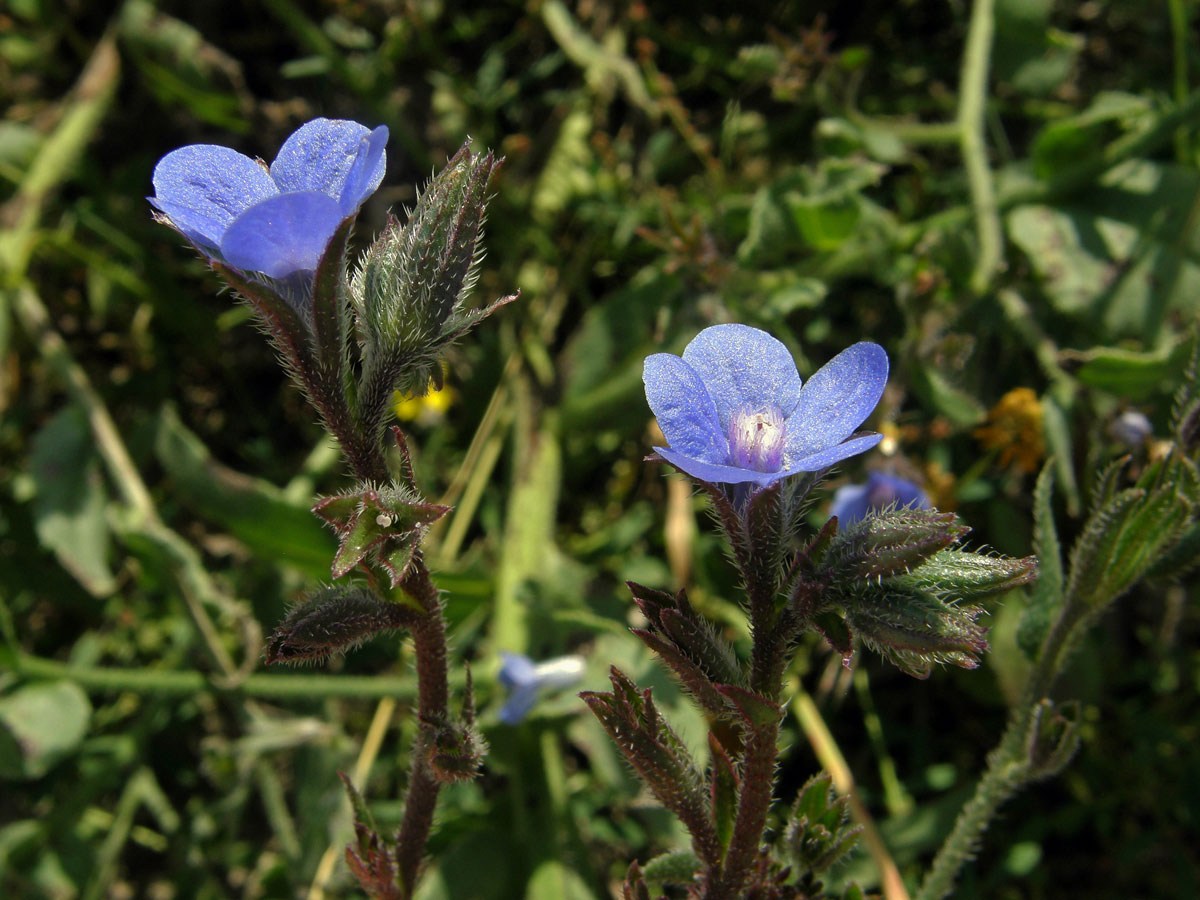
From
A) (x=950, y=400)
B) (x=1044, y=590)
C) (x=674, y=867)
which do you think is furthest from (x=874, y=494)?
(x=674, y=867)

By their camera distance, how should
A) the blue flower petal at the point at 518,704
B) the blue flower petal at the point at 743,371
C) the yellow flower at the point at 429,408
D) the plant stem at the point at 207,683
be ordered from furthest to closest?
the yellow flower at the point at 429,408, the plant stem at the point at 207,683, the blue flower petal at the point at 518,704, the blue flower petal at the point at 743,371

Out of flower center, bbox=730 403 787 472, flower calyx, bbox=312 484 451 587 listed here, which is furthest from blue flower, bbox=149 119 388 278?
flower center, bbox=730 403 787 472

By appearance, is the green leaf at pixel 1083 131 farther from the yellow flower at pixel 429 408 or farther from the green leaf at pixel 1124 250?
the yellow flower at pixel 429 408

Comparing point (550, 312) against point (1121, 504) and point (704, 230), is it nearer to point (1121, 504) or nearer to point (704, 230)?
point (704, 230)

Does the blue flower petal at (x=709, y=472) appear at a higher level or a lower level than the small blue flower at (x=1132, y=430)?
higher

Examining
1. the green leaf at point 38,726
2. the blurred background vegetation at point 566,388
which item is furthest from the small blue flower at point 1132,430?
the green leaf at point 38,726

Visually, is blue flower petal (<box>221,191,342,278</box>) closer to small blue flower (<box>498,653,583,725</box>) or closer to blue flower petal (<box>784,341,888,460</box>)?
blue flower petal (<box>784,341,888,460</box>)

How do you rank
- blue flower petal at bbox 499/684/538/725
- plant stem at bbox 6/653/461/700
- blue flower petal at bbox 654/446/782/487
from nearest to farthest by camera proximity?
blue flower petal at bbox 654/446/782/487 → blue flower petal at bbox 499/684/538/725 → plant stem at bbox 6/653/461/700
